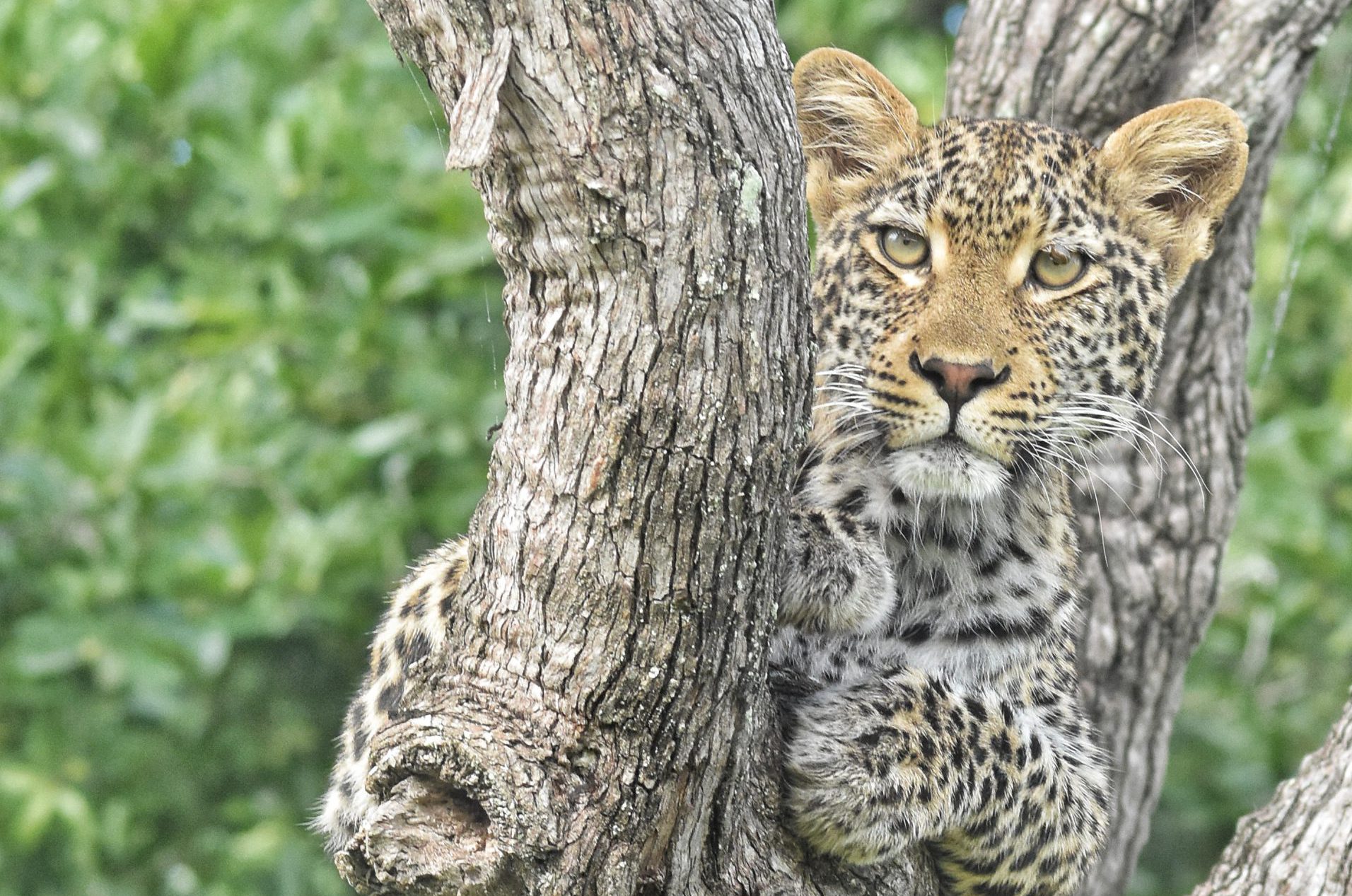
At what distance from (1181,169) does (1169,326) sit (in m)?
1.04

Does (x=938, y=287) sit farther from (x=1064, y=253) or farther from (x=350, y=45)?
(x=350, y=45)

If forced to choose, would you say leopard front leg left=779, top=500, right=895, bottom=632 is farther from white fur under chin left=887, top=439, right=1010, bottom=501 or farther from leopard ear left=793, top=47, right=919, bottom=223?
leopard ear left=793, top=47, right=919, bottom=223

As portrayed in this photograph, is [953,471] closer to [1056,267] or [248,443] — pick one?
[1056,267]

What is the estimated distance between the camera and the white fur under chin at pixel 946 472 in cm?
437

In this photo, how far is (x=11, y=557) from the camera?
311 inches

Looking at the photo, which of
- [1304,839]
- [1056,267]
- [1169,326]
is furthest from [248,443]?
[1304,839]

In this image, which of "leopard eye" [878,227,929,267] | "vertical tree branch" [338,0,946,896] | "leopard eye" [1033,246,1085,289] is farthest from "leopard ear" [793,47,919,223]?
"vertical tree branch" [338,0,946,896]

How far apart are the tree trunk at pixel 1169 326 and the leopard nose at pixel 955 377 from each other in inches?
60.5

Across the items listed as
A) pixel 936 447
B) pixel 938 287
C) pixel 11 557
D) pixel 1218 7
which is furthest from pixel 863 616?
pixel 11 557

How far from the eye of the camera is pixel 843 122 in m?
5.09

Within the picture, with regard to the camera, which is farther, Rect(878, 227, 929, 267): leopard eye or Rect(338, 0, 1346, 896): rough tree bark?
Rect(878, 227, 929, 267): leopard eye

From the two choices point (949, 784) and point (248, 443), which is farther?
point (248, 443)

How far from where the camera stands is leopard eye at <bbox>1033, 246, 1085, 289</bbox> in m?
4.76

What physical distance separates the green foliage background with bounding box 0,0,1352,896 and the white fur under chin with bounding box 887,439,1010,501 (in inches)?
129
